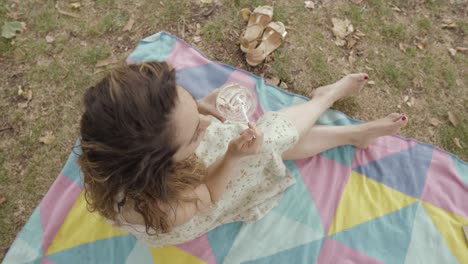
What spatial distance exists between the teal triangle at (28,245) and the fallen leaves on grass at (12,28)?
1.63 meters

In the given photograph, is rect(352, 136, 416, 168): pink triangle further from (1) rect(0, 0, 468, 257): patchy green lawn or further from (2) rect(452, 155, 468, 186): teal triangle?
(2) rect(452, 155, 468, 186): teal triangle

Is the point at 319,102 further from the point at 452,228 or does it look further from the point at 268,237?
the point at 452,228

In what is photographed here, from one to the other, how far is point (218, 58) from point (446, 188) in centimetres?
184

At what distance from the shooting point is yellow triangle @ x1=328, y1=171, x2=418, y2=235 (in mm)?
2285

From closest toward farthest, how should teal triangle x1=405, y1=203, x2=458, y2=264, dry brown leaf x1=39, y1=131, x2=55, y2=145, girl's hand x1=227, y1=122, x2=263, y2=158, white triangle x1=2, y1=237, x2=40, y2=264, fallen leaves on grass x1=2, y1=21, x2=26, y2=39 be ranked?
girl's hand x1=227, y1=122, x2=263, y2=158 → teal triangle x1=405, y1=203, x2=458, y2=264 → white triangle x1=2, y1=237, x2=40, y2=264 → dry brown leaf x1=39, y1=131, x2=55, y2=145 → fallen leaves on grass x1=2, y1=21, x2=26, y2=39

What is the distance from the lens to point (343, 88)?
2.56m

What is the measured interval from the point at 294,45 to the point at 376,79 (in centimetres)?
68

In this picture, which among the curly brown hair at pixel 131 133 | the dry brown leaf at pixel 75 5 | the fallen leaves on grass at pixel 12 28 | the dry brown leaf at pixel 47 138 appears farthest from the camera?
the dry brown leaf at pixel 75 5

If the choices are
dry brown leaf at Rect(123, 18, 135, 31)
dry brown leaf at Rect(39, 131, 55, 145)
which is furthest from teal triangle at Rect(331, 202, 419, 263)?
dry brown leaf at Rect(123, 18, 135, 31)

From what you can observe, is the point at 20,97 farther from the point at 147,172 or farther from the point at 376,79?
the point at 376,79

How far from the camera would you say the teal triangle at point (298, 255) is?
2.18m

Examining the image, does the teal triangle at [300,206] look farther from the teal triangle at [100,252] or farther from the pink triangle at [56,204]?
the pink triangle at [56,204]

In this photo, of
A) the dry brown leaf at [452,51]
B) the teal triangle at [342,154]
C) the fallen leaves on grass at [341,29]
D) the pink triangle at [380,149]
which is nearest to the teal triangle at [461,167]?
the pink triangle at [380,149]

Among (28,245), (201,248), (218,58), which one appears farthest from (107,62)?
(201,248)
